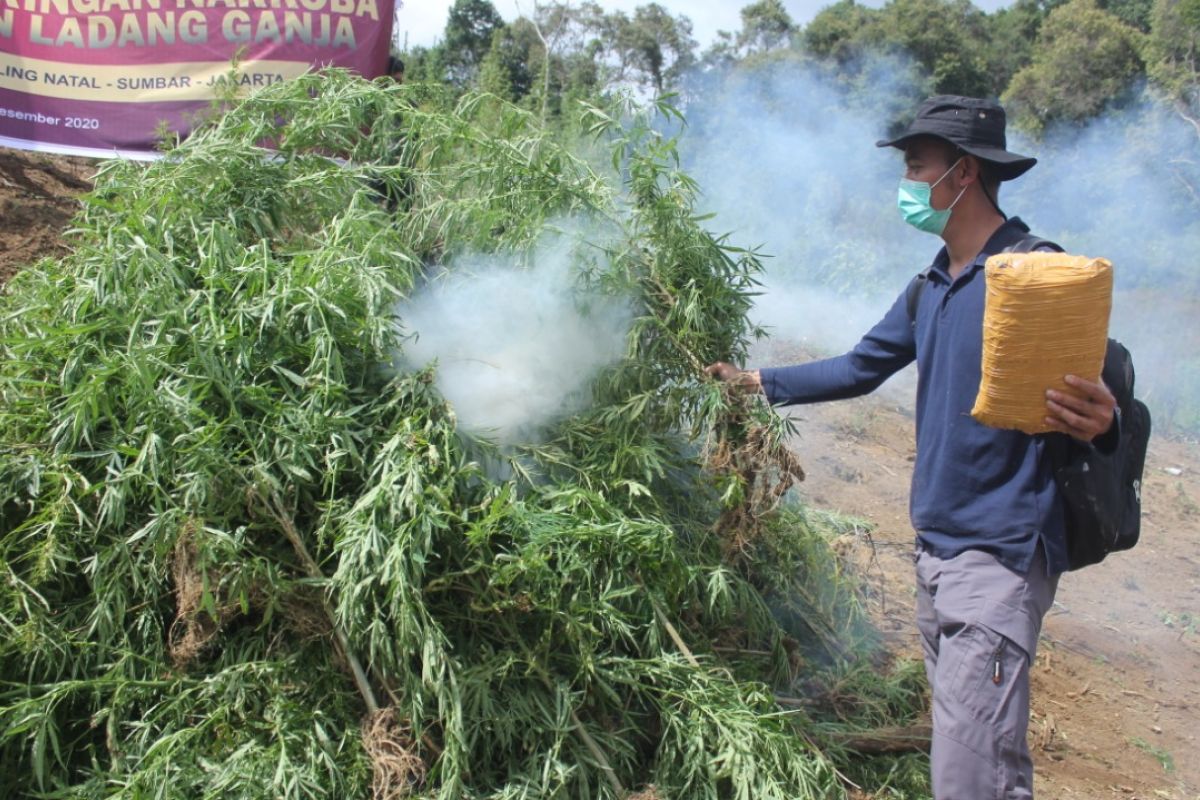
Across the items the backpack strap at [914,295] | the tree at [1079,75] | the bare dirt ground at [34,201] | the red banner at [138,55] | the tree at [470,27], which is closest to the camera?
the backpack strap at [914,295]

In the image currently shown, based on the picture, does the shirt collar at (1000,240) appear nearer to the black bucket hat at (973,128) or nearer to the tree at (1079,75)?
the black bucket hat at (973,128)

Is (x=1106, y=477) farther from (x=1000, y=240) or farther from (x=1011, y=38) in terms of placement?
(x=1011, y=38)

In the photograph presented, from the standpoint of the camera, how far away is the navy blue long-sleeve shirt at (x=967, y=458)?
2.30m

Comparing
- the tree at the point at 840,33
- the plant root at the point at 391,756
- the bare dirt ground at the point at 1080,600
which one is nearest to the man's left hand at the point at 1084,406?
the bare dirt ground at the point at 1080,600

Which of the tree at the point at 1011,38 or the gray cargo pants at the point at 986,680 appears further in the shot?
the tree at the point at 1011,38

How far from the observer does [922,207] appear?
2586mm

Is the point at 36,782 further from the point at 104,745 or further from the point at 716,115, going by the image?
the point at 716,115

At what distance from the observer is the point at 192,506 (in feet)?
8.07

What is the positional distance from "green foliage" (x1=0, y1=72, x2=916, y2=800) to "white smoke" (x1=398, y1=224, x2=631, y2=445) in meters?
0.11

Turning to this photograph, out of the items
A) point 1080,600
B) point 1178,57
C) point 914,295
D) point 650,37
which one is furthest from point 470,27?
Result: point 914,295

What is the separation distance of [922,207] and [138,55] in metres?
4.84

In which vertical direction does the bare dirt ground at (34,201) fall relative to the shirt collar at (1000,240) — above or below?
below

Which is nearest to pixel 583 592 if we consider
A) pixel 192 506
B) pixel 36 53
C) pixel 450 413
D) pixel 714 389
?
pixel 450 413

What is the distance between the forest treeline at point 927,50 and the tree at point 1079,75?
0.02 m
